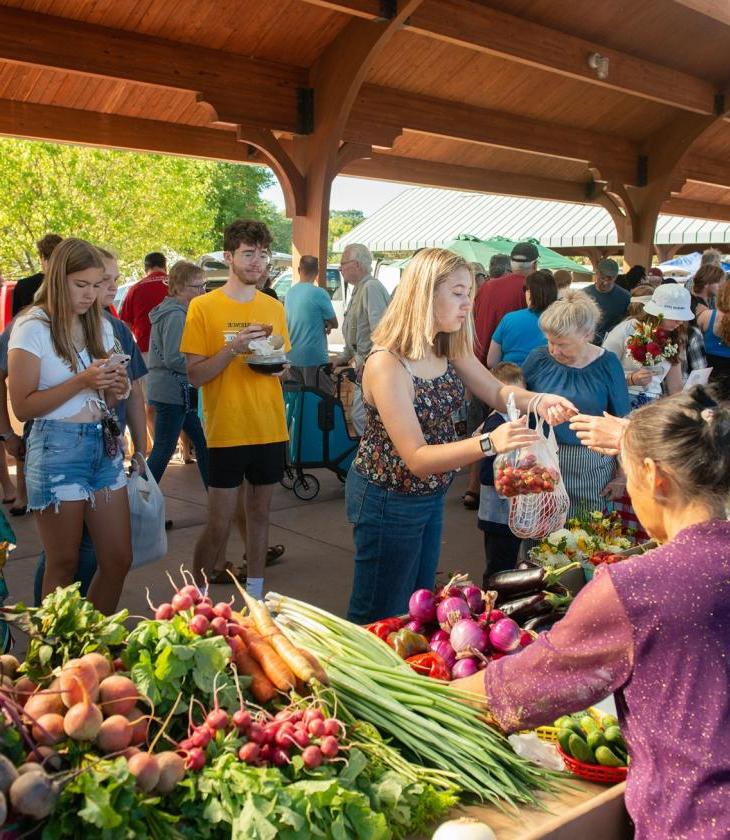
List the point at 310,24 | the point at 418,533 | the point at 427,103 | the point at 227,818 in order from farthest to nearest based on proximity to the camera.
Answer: the point at 427,103, the point at 310,24, the point at 418,533, the point at 227,818

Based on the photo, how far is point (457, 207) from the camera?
2602cm

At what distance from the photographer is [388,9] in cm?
793

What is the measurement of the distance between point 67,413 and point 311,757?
2.12 m

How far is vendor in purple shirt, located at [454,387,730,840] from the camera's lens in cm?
160

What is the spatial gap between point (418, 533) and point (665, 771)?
1703 mm

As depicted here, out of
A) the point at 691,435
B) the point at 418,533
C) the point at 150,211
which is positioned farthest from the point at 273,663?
the point at 150,211

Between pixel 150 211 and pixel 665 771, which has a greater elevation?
pixel 150 211

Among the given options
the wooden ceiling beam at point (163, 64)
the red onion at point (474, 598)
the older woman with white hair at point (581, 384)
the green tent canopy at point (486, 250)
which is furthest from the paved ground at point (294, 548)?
the green tent canopy at point (486, 250)

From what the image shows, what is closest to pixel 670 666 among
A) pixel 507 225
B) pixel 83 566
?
pixel 83 566

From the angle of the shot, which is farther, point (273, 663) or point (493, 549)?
point (493, 549)

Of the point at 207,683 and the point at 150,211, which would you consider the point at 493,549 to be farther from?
the point at 150,211

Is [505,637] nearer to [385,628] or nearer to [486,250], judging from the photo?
[385,628]

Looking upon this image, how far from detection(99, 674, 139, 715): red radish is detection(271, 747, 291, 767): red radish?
29cm

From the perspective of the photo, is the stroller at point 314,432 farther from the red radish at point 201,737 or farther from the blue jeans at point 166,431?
the red radish at point 201,737
